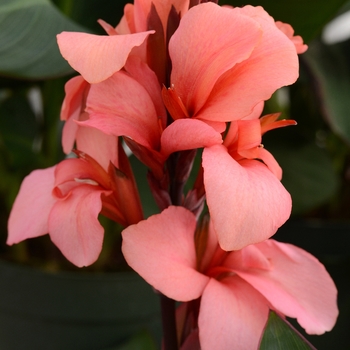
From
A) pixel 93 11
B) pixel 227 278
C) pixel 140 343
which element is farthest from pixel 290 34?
pixel 140 343

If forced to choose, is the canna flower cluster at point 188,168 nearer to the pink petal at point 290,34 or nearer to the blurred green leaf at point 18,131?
the pink petal at point 290,34

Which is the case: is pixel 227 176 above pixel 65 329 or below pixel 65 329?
above

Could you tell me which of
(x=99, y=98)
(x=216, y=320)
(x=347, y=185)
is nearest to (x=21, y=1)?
(x=99, y=98)

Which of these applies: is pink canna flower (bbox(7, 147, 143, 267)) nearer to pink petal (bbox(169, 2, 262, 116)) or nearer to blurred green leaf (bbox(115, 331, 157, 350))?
pink petal (bbox(169, 2, 262, 116))

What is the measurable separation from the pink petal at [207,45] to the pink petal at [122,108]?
0.02 metres

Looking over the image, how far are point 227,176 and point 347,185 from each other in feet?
2.14

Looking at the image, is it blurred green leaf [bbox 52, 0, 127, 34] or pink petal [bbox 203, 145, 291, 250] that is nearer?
pink petal [bbox 203, 145, 291, 250]

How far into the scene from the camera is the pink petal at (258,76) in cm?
24

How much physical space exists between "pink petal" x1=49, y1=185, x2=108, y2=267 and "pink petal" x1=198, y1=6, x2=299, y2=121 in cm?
9

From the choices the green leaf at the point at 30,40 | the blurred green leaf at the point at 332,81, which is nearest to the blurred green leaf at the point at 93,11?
the green leaf at the point at 30,40

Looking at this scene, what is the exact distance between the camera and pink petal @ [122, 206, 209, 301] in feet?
0.82

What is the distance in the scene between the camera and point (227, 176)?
226mm

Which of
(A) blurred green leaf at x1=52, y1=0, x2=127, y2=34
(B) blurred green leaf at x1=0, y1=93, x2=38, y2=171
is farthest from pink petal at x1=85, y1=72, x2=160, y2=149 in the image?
(B) blurred green leaf at x1=0, y1=93, x2=38, y2=171

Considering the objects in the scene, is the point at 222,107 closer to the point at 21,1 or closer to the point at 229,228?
the point at 229,228
